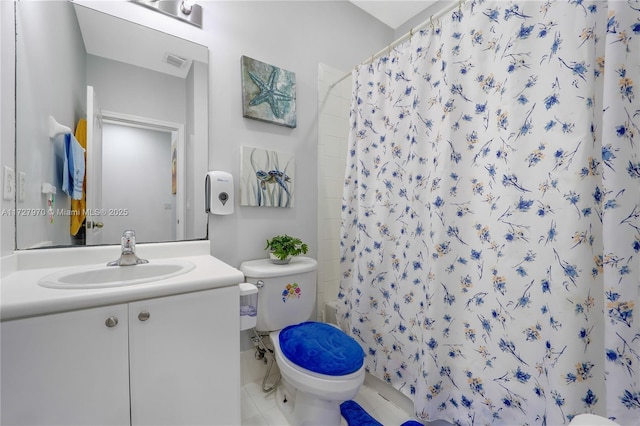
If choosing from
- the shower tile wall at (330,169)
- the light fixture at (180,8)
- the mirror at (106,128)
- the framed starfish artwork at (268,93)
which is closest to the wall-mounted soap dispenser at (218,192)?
the mirror at (106,128)

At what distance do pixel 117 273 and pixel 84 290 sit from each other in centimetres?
35

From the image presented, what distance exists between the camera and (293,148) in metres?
1.79

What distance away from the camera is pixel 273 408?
145cm

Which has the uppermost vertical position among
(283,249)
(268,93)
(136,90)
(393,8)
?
(393,8)

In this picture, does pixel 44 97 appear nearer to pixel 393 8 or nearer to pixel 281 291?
pixel 281 291

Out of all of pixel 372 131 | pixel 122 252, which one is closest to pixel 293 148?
pixel 372 131

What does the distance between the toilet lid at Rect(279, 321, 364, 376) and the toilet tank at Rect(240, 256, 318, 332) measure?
88 millimetres

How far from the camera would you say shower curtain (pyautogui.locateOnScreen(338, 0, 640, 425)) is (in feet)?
2.56

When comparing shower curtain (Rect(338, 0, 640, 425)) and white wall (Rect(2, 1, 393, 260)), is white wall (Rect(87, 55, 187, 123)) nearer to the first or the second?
white wall (Rect(2, 1, 393, 260))

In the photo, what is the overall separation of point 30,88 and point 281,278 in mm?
1279

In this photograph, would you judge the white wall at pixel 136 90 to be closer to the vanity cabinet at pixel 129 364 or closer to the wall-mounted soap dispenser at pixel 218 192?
the wall-mounted soap dispenser at pixel 218 192

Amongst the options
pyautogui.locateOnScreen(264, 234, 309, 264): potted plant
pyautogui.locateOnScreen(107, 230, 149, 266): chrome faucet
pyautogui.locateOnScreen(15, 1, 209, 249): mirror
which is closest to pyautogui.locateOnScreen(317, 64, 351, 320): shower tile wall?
pyautogui.locateOnScreen(264, 234, 309, 264): potted plant

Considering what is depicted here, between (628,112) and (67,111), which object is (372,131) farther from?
(67,111)

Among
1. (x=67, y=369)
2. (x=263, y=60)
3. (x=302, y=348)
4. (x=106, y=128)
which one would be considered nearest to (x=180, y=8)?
(x=263, y=60)
